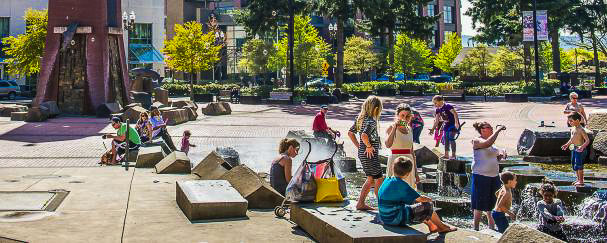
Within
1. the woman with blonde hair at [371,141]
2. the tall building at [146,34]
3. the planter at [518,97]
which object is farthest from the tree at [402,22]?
the woman with blonde hair at [371,141]

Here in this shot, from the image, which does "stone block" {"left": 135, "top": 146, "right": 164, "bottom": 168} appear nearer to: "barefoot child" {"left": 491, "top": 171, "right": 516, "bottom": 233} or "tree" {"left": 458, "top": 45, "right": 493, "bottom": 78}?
"barefoot child" {"left": 491, "top": 171, "right": 516, "bottom": 233}

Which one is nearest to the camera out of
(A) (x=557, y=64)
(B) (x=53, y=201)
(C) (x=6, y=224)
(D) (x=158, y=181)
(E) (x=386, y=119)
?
(C) (x=6, y=224)

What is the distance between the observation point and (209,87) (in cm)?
5844

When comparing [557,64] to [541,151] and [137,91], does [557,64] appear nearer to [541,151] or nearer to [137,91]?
[137,91]

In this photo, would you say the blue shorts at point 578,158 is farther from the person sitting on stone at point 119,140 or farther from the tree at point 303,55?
the tree at point 303,55

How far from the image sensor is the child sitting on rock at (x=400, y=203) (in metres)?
7.00

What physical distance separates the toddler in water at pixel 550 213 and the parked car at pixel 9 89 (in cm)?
5611

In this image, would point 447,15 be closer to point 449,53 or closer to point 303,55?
point 449,53

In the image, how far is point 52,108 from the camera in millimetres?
29266

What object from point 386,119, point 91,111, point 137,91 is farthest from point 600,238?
point 137,91

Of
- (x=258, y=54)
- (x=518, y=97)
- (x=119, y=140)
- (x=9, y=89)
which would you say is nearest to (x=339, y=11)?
(x=258, y=54)

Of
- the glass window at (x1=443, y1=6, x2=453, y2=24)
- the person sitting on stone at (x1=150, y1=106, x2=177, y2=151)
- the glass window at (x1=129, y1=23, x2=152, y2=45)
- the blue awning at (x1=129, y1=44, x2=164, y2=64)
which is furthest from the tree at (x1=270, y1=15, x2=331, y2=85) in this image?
the glass window at (x1=443, y1=6, x2=453, y2=24)

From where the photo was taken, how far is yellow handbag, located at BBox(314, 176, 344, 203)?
8266 mm

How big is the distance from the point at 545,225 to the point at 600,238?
157 centimetres
